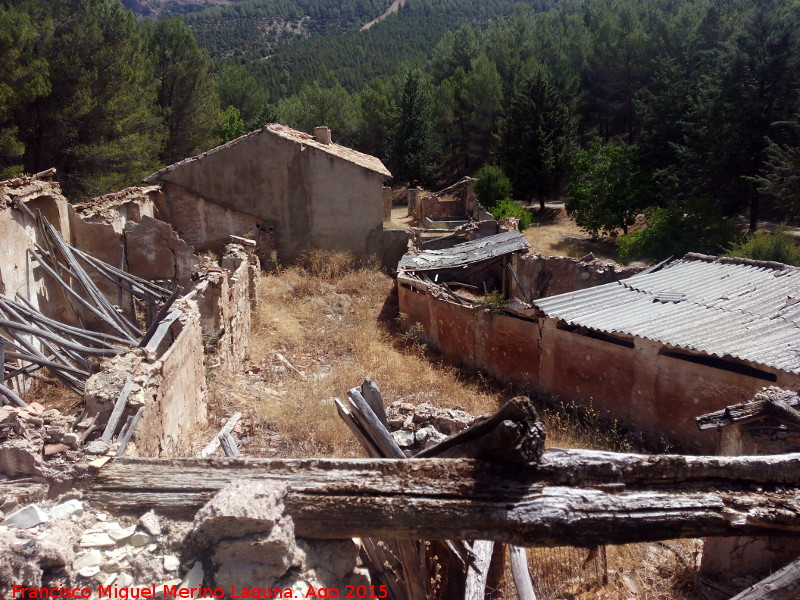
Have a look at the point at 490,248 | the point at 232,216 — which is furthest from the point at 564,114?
the point at 232,216

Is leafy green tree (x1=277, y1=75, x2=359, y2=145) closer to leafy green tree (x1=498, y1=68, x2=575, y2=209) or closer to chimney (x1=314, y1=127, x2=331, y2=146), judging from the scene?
leafy green tree (x1=498, y1=68, x2=575, y2=209)

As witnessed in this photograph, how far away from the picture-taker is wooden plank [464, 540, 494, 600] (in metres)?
4.48

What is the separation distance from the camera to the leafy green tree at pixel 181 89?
26406mm

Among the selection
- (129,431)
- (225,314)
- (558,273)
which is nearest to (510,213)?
(558,273)

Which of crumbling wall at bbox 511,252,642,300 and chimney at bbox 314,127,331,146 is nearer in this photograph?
crumbling wall at bbox 511,252,642,300

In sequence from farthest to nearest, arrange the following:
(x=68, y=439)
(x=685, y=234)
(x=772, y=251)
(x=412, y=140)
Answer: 1. (x=412, y=140)
2. (x=685, y=234)
3. (x=772, y=251)
4. (x=68, y=439)

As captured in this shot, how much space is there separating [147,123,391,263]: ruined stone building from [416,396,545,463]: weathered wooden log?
15444 mm

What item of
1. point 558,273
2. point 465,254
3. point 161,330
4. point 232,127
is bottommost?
point 558,273

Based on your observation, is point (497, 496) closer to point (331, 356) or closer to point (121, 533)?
point (121, 533)

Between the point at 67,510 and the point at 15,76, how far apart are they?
53.0ft

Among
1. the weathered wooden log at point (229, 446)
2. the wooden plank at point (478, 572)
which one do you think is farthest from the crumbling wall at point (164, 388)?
the wooden plank at point (478, 572)

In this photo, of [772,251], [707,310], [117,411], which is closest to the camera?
[117,411]

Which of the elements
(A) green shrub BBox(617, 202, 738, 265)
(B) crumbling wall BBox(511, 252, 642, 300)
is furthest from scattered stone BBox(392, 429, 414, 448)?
(A) green shrub BBox(617, 202, 738, 265)

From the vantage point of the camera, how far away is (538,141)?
1243 inches
